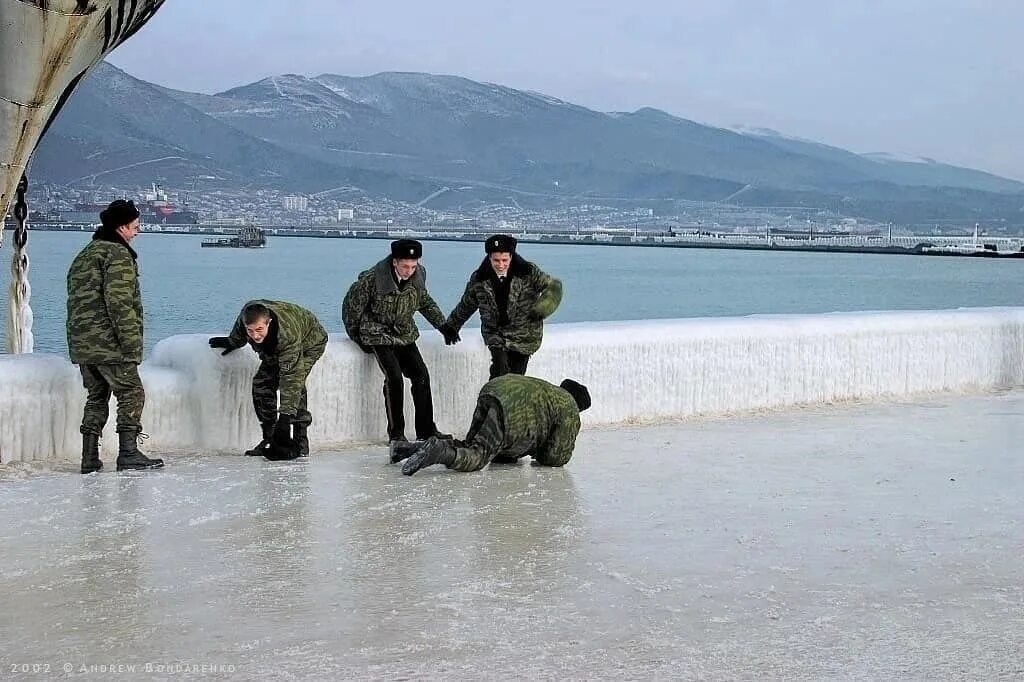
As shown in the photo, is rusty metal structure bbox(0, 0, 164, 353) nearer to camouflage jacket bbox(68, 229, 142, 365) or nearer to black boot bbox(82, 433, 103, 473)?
camouflage jacket bbox(68, 229, 142, 365)

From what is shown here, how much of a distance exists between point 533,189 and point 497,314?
526ft

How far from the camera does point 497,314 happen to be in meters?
7.64

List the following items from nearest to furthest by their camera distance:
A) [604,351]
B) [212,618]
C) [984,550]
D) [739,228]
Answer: [212,618]
[984,550]
[604,351]
[739,228]

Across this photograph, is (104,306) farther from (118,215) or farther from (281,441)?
(281,441)

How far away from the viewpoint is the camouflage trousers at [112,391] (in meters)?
6.46

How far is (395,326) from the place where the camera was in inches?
288

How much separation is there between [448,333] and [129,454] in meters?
2.03

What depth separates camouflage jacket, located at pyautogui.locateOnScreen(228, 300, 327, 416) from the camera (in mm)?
6773

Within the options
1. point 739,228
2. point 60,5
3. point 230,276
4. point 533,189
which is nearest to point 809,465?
point 60,5

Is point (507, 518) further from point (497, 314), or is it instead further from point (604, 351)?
point (604, 351)

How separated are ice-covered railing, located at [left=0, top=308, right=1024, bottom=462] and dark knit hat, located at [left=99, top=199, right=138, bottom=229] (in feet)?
2.80

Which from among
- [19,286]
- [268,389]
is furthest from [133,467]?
[19,286]

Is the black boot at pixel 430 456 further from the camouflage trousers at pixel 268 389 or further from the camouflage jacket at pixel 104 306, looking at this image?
the camouflage jacket at pixel 104 306

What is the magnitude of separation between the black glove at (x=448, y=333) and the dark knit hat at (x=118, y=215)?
1.98 meters
